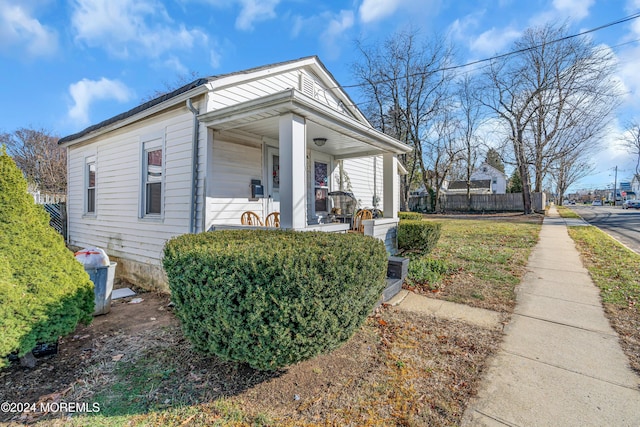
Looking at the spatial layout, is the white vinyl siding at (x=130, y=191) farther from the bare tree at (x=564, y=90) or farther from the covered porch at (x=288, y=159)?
the bare tree at (x=564, y=90)

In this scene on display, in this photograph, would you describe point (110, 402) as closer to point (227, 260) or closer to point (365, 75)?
point (227, 260)

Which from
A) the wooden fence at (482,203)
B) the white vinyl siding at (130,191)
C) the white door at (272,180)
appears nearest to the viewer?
the white vinyl siding at (130,191)

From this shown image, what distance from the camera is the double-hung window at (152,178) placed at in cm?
595

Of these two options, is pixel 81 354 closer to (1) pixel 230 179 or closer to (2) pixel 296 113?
(1) pixel 230 179

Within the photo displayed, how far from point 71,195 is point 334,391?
9.99 metres

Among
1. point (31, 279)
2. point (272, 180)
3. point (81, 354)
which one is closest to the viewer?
point (31, 279)

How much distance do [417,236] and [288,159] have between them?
12.9ft

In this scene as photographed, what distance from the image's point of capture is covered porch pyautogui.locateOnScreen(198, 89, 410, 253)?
4.19 metres

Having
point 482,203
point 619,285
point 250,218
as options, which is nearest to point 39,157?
point 250,218

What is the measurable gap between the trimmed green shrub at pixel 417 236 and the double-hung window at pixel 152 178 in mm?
5339

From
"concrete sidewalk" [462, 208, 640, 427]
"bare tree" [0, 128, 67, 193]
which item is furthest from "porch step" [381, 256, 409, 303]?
"bare tree" [0, 128, 67, 193]

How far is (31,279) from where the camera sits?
8.56ft

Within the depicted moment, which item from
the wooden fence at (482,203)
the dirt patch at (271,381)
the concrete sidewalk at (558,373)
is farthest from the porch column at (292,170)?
the wooden fence at (482,203)

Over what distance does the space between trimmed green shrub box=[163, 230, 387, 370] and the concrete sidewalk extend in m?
1.15
